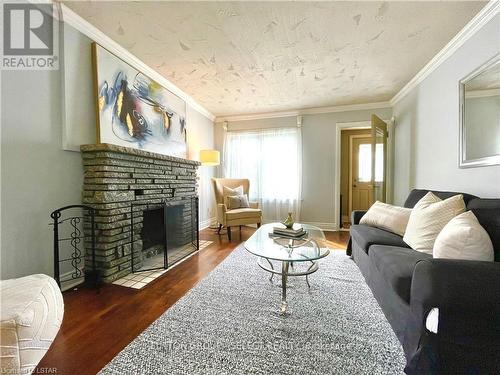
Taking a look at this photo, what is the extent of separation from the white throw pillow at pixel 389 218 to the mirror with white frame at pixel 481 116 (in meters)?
0.69

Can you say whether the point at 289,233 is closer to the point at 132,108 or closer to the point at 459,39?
the point at 132,108

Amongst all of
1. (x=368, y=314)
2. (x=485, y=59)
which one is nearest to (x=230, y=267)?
(x=368, y=314)

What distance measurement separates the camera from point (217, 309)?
163cm

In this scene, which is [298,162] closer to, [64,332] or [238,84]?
[238,84]

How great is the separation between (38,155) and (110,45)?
1351mm

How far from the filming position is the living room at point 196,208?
3.60ft

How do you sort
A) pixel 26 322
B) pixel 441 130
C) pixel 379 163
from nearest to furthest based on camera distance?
1. pixel 26 322
2. pixel 441 130
3. pixel 379 163

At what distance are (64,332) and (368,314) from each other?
79.9 inches

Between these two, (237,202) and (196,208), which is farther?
(237,202)

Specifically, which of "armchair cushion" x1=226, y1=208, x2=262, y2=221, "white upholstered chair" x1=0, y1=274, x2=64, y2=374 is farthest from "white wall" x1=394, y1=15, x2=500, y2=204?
"white upholstered chair" x1=0, y1=274, x2=64, y2=374

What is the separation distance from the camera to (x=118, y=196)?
2.09 metres

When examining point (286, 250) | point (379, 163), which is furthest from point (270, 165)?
point (286, 250)

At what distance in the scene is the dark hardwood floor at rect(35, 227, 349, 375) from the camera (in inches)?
46.7

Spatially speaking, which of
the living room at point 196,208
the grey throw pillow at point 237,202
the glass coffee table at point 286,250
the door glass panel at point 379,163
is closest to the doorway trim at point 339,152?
the door glass panel at point 379,163
